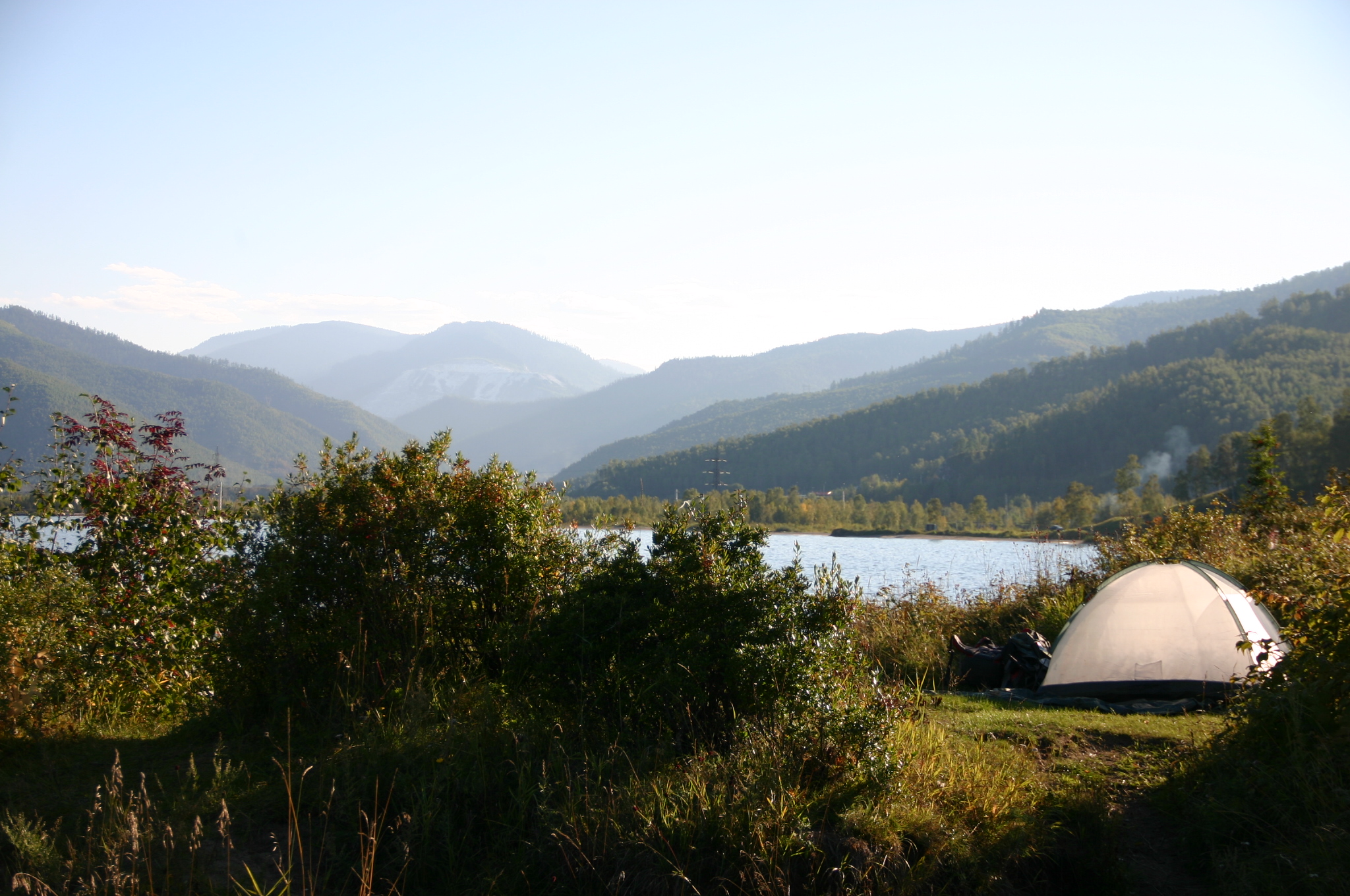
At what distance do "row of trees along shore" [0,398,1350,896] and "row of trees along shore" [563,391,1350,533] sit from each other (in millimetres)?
25916

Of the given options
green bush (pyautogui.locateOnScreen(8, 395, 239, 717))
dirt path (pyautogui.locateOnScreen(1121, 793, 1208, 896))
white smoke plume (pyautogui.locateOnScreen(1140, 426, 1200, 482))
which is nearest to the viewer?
dirt path (pyautogui.locateOnScreen(1121, 793, 1208, 896))

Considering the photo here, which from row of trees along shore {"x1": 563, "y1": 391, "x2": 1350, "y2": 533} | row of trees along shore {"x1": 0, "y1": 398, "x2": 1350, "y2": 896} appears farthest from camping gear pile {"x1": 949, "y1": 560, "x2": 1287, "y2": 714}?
row of trees along shore {"x1": 563, "y1": 391, "x2": 1350, "y2": 533}

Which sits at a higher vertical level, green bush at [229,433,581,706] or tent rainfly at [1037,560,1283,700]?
green bush at [229,433,581,706]

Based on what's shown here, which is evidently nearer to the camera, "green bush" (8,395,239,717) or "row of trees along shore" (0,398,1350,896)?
"row of trees along shore" (0,398,1350,896)

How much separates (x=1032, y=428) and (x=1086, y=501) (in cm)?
5546

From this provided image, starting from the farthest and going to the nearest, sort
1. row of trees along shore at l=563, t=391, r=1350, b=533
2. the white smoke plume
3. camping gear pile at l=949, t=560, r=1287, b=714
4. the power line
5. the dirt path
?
the white smoke plume < row of trees along shore at l=563, t=391, r=1350, b=533 < the power line < camping gear pile at l=949, t=560, r=1287, b=714 < the dirt path

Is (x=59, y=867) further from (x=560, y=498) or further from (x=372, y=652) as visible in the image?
(x=560, y=498)

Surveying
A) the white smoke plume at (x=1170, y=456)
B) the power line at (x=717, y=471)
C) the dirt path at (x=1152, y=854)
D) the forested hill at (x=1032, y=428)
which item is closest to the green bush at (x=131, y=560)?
the dirt path at (x=1152, y=854)

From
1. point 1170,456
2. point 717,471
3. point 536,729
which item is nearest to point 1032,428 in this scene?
point 1170,456

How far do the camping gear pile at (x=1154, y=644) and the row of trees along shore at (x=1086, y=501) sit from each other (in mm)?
24994

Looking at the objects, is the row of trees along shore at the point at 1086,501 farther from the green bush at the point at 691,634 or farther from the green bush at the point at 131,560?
the green bush at the point at 691,634

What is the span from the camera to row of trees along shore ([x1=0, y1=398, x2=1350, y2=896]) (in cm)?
422

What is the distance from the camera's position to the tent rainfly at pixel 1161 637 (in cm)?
794

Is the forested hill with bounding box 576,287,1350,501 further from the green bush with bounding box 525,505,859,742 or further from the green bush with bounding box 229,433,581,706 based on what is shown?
the green bush with bounding box 525,505,859,742
